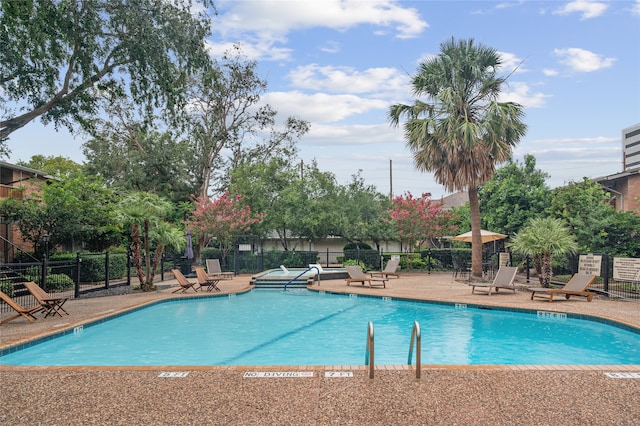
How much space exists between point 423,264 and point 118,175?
20.5 meters

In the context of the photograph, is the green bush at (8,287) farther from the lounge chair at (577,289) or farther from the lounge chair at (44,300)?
the lounge chair at (577,289)

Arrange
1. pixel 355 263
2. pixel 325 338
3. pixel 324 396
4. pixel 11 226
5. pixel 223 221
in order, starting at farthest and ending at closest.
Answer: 1. pixel 355 263
2. pixel 223 221
3. pixel 11 226
4. pixel 325 338
5. pixel 324 396

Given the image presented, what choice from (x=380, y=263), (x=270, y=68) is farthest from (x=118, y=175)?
(x=380, y=263)

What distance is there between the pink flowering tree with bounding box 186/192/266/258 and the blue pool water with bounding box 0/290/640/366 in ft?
33.5

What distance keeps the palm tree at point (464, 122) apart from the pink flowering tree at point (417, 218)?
19.6 feet

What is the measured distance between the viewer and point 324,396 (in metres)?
4.98

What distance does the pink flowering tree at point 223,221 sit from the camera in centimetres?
2400

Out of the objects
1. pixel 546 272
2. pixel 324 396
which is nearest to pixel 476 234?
pixel 546 272

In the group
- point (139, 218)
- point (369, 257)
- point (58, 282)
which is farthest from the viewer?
point (369, 257)

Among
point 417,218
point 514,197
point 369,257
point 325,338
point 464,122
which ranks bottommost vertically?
point 325,338

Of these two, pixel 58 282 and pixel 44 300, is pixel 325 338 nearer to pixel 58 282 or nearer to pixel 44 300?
pixel 44 300

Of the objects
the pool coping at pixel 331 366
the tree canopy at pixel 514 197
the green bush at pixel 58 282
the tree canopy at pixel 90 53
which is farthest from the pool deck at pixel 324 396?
the tree canopy at pixel 514 197

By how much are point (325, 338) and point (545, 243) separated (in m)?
8.60

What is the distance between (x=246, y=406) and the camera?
15.4 feet
